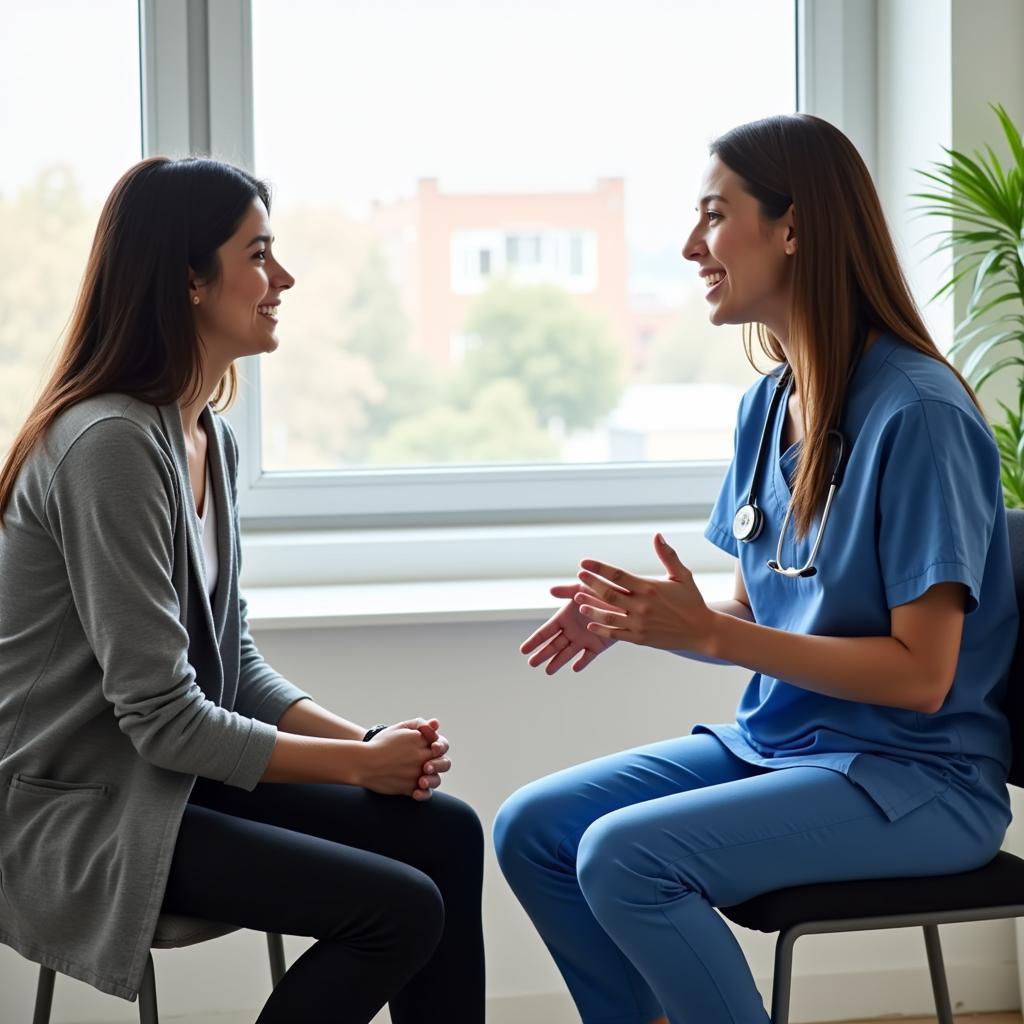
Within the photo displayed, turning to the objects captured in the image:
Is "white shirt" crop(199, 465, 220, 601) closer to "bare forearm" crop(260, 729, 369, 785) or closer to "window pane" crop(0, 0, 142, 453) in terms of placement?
"bare forearm" crop(260, 729, 369, 785)

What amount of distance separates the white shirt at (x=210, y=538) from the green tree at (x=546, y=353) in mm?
907

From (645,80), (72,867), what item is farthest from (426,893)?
(645,80)

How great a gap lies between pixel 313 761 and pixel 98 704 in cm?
25

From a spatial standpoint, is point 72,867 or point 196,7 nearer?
point 72,867

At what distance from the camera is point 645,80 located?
2479mm

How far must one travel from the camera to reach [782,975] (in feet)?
4.50

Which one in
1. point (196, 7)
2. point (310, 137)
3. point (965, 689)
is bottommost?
point (965, 689)

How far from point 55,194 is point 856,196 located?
1.51 m

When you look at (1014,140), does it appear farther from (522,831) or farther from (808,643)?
(522,831)

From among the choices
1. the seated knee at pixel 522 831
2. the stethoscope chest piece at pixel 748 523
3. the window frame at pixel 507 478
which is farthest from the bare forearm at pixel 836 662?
the window frame at pixel 507 478

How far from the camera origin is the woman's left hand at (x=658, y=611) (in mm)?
1426

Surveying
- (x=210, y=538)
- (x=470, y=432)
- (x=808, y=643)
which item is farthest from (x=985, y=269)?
(x=210, y=538)

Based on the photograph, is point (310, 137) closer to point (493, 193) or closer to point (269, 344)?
point (493, 193)

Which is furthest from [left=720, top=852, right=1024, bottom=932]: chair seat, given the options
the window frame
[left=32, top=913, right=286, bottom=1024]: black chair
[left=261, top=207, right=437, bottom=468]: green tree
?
[left=261, top=207, right=437, bottom=468]: green tree
